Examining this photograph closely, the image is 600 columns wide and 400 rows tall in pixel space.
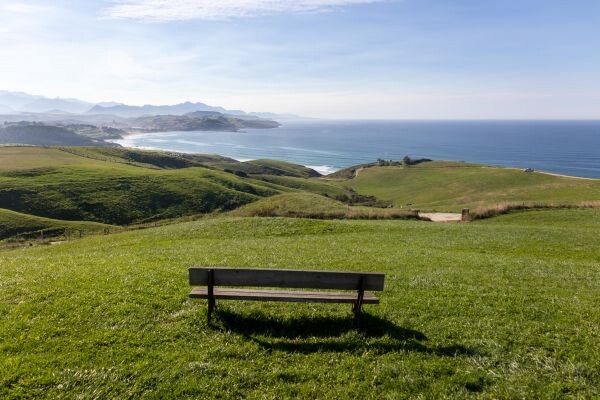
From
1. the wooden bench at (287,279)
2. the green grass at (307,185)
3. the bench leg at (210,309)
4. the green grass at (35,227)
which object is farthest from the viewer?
the green grass at (307,185)

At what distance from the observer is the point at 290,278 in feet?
31.3

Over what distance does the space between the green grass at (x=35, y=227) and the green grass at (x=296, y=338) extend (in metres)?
34.3

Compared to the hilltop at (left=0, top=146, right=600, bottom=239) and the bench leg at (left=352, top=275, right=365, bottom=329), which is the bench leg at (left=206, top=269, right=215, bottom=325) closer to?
the bench leg at (left=352, top=275, right=365, bottom=329)

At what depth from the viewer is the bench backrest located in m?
9.49

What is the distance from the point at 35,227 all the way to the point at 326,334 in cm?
4948

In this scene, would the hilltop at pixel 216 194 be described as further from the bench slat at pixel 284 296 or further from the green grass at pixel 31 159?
the bench slat at pixel 284 296

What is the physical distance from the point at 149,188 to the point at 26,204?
18878 mm

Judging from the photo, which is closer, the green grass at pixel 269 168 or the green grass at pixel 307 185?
the green grass at pixel 307 185

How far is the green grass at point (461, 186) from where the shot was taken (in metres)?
60.8

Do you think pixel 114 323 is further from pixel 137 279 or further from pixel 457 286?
pixel 457 286

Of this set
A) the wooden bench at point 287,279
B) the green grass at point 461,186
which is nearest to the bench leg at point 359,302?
the wooden bench at point 287,279

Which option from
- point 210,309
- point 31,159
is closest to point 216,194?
point 31,159

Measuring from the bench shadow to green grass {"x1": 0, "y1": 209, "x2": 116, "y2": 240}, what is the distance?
43.1m

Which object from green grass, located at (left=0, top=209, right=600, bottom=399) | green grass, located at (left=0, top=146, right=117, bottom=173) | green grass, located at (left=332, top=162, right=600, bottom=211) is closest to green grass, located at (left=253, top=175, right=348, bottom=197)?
green grass, located at (left=332, top=162, right=600, bottom=211)
